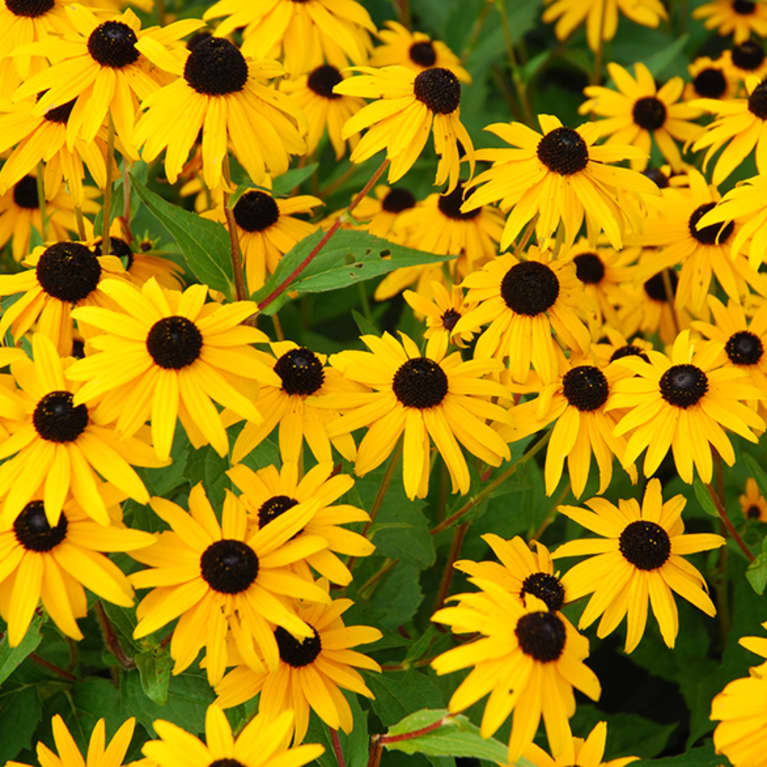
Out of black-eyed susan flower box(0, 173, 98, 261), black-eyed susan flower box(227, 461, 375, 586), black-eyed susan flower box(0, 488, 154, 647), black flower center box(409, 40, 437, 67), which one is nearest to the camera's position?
black-eyed susan flower box(0, 488, 154, 647)

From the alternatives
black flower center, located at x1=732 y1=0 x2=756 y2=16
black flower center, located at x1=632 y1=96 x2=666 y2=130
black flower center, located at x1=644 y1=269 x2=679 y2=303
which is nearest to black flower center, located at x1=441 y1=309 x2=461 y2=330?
black flower center, located at x1=644 y1=269 x2=679 y2=303

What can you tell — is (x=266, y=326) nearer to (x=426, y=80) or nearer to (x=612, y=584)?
(x=426, y=80)

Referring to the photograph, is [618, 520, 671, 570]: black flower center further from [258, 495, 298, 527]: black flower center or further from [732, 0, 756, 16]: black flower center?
[732, 0, 756, 16]: black flower center

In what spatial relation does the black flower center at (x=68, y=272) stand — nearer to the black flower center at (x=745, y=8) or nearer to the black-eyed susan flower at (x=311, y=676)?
the black-eyed susan flower at (x=311, y=676)

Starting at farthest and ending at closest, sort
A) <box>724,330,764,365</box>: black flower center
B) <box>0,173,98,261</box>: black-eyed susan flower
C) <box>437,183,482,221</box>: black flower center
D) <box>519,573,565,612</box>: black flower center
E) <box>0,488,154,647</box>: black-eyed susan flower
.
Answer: <box>437,183,482,221</box>: black flower center → <box>0,173,98,261</box>: black-eyed susan flower → <box>724,330,764,365</box>: black flower center → <box>519,573,565,612</box>: black flower center → <box>0,488,154,647</box>: black-eyed susan flower

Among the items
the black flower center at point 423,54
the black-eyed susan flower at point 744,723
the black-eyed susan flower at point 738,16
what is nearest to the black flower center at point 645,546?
the black-eyed susan flower at point 744,723

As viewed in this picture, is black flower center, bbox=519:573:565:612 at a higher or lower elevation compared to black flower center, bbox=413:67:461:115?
lower

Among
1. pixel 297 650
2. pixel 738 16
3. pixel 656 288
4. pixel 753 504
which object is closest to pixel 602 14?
pixel 738 16
